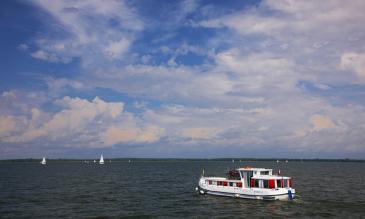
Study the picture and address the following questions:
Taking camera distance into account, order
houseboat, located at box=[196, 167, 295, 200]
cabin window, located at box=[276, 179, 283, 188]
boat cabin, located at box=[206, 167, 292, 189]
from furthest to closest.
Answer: cabin window, located at box=[276, 179, 283, 188], boat cabin, located at box=[206, 167, 292, 189], houseboat, located at box=[196, 167, 295, 200]

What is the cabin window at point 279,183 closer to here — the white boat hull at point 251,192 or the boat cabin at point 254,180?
the boat cabin at point 254,180

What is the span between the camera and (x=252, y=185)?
7225 centimetres

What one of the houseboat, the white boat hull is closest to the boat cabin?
the houseboat

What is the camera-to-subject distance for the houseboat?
68562mm

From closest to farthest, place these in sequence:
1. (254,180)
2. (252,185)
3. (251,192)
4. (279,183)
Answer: (279,183)
(251,192)
(254,180)
(252,185)

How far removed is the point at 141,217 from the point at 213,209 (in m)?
13.1

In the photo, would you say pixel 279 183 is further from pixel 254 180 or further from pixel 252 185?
pixel 252 185

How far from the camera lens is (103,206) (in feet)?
211

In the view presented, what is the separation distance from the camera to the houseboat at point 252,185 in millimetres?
68562

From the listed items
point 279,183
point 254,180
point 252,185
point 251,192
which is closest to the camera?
point 279,183

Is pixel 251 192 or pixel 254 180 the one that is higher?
pixel 254 180

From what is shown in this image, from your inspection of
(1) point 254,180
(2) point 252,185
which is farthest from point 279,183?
(2) point 252,185

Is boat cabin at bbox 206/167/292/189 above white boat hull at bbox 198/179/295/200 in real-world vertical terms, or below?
above

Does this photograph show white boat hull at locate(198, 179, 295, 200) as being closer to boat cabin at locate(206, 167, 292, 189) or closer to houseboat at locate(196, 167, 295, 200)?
houseboat at locate(196, 167, 295, 200)
